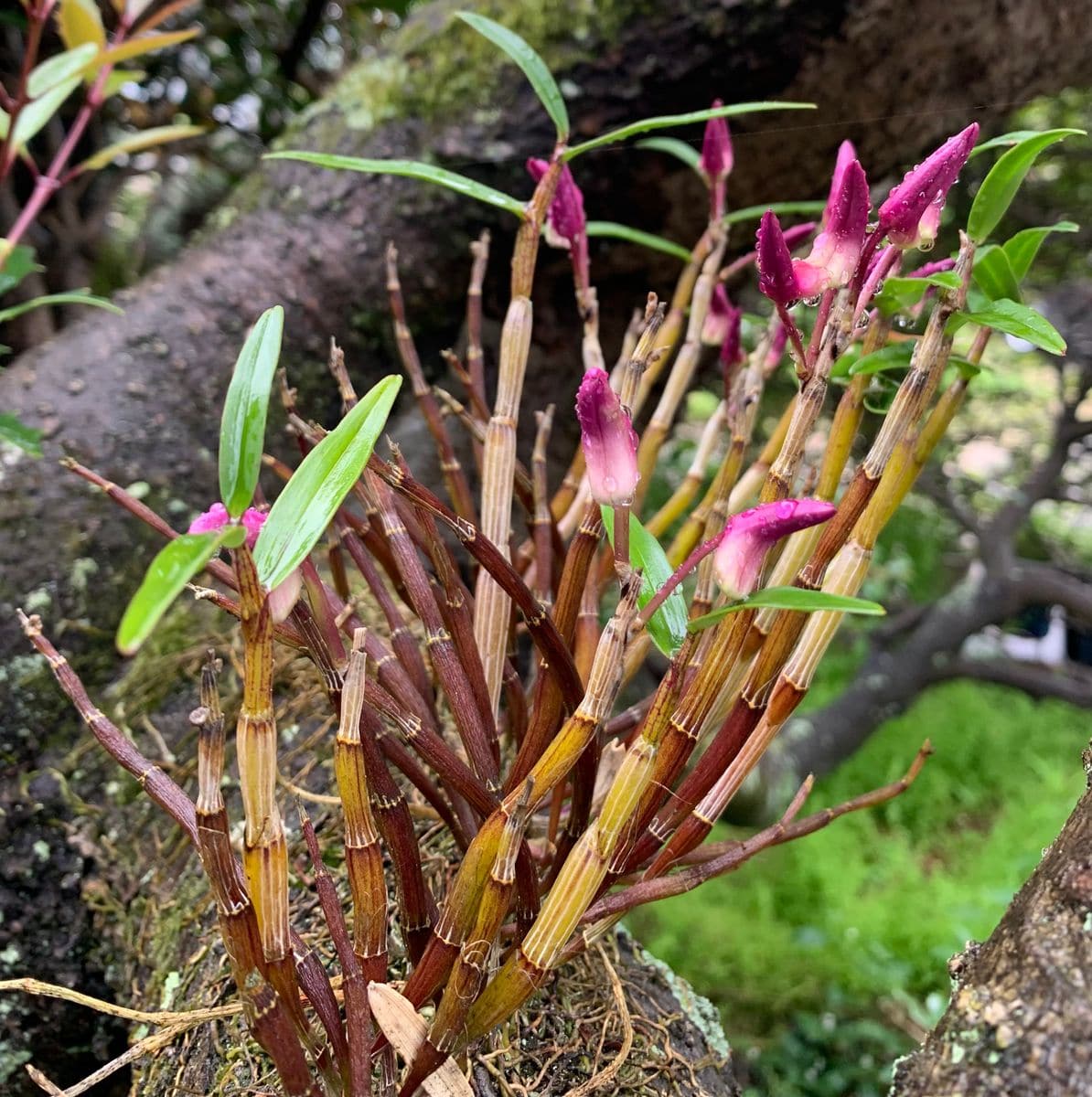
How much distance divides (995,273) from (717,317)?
0.25 m

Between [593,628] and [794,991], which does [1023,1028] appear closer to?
[593,628]

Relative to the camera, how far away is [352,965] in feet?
1.40

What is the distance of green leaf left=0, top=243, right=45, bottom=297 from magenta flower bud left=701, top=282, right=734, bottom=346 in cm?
71

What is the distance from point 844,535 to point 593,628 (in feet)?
0.65

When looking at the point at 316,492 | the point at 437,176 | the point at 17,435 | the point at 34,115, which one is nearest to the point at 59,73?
the point at 34,115

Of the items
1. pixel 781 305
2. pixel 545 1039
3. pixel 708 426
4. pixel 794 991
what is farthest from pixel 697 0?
pixel 794 991

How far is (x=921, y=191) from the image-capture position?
16.6 inches

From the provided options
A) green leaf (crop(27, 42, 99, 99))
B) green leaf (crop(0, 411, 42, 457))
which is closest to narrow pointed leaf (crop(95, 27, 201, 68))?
green leaf (crop(27, 42, 99, 99))

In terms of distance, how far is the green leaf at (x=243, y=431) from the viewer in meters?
0.32

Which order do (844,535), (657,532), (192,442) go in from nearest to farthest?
(844,535)
(657,532)
(192,442)

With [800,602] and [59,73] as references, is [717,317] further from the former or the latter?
[59,73]

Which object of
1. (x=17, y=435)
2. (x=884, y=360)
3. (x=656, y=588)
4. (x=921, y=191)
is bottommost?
(x=17, y=435)

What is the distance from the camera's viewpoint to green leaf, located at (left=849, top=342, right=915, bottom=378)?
504 millimetres

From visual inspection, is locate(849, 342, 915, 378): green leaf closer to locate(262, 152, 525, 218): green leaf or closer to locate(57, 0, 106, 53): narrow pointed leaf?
locate(262, 152, 525, 218): green leaf
